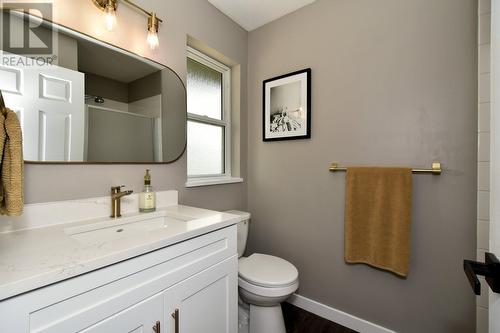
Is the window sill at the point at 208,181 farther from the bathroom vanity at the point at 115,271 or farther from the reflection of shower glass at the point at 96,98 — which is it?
the reflection of shower glass at the point at 96,98

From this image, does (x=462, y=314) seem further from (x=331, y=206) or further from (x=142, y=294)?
(x=142, y=294)

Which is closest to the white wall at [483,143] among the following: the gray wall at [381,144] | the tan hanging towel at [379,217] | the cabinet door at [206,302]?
the gray wall at [381,144]

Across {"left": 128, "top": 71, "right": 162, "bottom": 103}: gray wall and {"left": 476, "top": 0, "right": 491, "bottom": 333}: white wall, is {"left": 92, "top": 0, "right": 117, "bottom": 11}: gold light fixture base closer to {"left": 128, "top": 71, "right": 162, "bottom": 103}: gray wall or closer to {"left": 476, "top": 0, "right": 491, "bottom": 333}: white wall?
{"left": 128, "top": 71, "right": 162, "bottom": 103}: gray wall

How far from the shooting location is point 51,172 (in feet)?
3.26

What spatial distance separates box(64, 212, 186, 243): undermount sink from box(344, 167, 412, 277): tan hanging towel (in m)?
1.12

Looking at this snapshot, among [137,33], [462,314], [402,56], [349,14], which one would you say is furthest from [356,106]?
[137,33]

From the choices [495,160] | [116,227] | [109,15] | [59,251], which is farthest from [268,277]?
[109,15]

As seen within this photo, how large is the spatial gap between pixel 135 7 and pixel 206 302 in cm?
158

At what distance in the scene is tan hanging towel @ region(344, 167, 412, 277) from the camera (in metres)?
1.32

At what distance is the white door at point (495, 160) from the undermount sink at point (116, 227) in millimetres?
1065

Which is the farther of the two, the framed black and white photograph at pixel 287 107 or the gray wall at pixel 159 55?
the framed black and white photograph at pixel 287 107

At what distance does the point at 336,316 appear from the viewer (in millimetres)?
1601

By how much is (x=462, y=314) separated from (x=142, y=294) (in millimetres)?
1630

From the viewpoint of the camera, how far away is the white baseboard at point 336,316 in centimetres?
147
